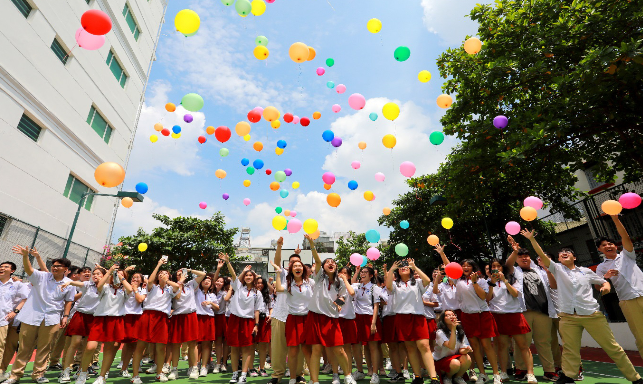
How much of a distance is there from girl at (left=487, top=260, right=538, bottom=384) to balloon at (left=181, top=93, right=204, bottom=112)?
5.79 metres

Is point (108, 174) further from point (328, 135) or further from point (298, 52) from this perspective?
point (328, 135)

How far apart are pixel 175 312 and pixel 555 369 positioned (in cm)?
556

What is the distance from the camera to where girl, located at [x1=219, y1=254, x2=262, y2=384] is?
5.43m

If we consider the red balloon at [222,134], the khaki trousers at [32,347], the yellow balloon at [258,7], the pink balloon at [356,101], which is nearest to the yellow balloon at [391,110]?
the pink balloon at [356,101]

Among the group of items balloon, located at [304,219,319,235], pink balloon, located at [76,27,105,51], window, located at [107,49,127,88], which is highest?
window, located at [107,49,127,88]

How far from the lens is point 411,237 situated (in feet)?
50.2

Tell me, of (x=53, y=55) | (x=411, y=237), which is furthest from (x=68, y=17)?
(x=411, y=237)

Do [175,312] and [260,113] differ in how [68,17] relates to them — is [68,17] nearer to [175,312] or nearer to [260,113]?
[260,113]

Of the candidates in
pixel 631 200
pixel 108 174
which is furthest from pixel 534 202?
pixel 108 174

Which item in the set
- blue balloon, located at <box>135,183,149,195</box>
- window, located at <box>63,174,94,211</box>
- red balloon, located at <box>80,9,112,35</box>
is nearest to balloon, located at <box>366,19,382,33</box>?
red balloon, located at <box>80,9,112,35</box>

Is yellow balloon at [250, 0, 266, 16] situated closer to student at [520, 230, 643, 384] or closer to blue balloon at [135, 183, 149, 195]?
blue balloon at [135, 183, 149, 195]

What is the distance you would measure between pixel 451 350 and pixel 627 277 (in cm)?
225

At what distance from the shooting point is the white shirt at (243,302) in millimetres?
5707

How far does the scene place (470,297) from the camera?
4.90 m
